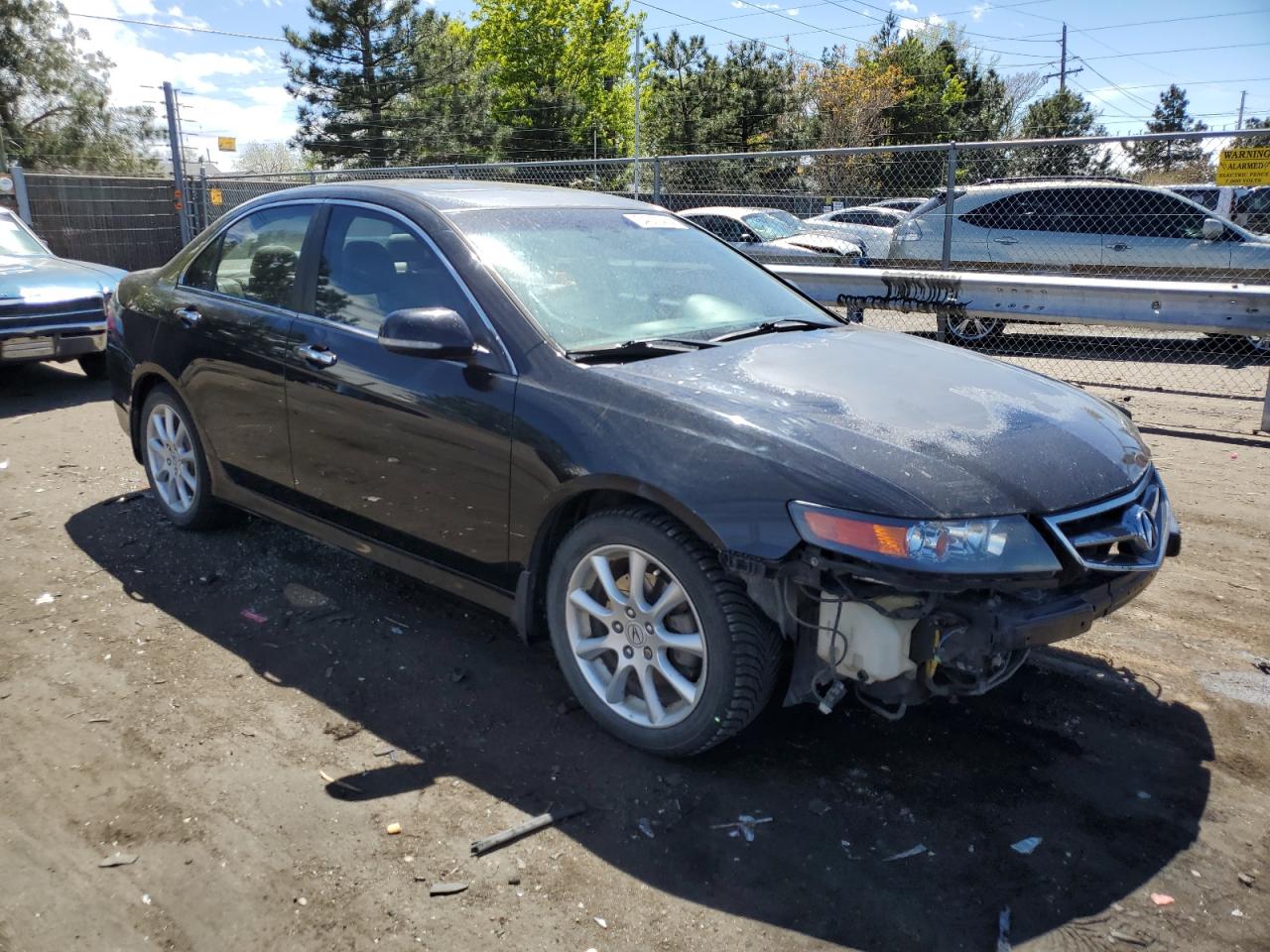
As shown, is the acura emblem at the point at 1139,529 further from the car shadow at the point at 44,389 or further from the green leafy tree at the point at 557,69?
the green leafy tree at the point at 557,69

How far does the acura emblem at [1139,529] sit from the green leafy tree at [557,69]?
1994 inches

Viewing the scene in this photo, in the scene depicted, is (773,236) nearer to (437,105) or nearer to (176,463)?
(176,463)

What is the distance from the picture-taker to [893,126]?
44562 millimetres

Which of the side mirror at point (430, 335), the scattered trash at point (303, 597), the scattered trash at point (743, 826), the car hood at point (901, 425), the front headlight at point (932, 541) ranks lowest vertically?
the scattered trash at point (743, 826)

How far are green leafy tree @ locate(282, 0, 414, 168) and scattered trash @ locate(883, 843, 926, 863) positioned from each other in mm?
46498

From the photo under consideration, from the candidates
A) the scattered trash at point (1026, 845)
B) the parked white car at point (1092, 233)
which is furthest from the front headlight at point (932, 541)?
the parked white car at point (1092, 233)

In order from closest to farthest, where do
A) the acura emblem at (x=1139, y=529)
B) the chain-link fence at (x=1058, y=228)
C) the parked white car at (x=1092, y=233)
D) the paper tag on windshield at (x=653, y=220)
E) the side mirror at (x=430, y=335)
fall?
the acura emblem at (x=1139, y=529), the side mirror at (x=430, y=335), the paper tag on windshield at (x=653, y=220), the chain-link fence at (x=1058, y=228), the parked white car at (x=1092, y=233)

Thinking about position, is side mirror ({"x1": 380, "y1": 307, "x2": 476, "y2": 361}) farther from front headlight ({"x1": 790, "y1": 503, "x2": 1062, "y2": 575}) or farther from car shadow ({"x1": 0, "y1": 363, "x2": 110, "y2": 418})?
car shadow ({"x1": 0, "y1": 363, "x2": 110, "y2": 418})

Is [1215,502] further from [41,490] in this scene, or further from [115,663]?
[41,490]

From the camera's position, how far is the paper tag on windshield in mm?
4301

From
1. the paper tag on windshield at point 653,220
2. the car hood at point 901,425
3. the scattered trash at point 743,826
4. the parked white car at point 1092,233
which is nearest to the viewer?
the car hood at point 901,425

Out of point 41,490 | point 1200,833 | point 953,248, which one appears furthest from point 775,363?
point 953,248

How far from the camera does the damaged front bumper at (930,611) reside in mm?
2643

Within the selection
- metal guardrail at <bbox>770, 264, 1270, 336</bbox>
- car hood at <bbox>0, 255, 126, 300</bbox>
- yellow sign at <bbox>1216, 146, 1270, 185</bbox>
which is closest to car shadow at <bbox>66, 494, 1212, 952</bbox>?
metal guardrail at <bbox>770, 264, 1270, 336</bbox>
